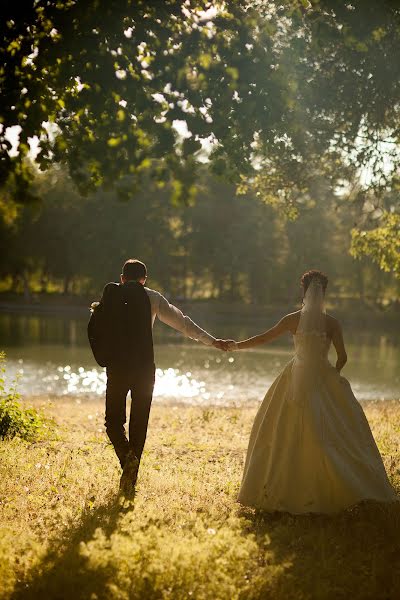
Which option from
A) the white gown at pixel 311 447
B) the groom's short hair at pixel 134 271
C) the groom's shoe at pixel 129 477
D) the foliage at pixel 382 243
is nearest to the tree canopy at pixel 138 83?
the groom's short hair at pixel 134 271

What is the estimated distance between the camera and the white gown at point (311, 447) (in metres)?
6.53

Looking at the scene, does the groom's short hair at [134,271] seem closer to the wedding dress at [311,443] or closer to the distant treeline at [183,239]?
the wedding dress at [311,443]

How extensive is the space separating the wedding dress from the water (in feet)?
42.9

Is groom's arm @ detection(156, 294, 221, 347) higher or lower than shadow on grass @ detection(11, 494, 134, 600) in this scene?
higher

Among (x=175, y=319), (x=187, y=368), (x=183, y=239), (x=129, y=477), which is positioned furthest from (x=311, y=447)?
(x=183, y=239)

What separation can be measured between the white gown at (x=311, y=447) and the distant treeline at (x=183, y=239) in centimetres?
5654

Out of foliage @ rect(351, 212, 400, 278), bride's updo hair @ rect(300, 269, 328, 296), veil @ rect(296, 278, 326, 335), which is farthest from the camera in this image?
foliage @ rect(351, 212, 400, 278)

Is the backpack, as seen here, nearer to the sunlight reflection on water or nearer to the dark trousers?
the dark trousers

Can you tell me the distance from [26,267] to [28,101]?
68214 millimetres

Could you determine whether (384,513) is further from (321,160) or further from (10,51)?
(321,160)

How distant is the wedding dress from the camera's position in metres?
6.53

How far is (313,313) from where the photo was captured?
23.4ft

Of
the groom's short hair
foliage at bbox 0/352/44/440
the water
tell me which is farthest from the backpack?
the water

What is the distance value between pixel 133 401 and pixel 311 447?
1.82 meters
